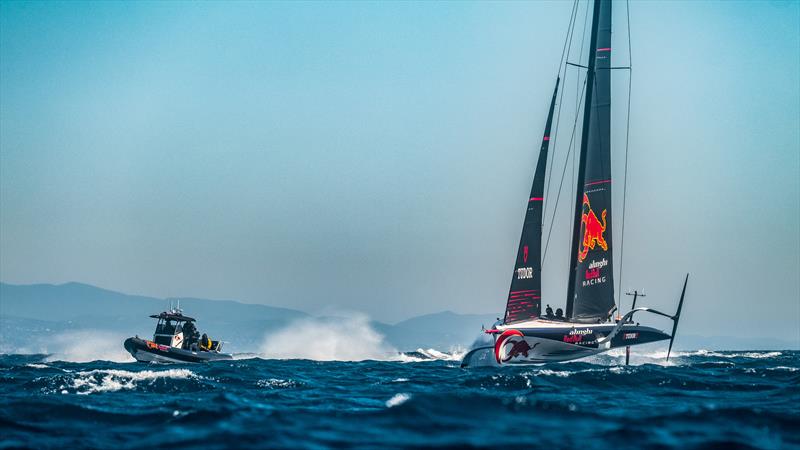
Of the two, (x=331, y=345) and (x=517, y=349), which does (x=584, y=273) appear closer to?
(x=517, y=349)

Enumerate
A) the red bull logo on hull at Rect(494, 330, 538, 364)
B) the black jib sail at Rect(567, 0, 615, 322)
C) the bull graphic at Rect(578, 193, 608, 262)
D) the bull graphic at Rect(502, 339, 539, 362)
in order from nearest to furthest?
the red bull logo on hull at Rect(494, 330, 538, 364) < the bull graphic at Rect(502, 339, 539, 362) < the black jib sail at Rect(567, 0, 615, 322) < the bull graphic at Rect(578, 193, 608, 262)

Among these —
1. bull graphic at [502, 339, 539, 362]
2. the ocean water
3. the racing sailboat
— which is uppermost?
the racing sailboat

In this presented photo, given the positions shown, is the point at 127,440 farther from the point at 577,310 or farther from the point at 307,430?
the point at 577,310

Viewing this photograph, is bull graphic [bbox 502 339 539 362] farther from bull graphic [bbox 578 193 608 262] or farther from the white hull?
bull graphic [bbox 578 193 608 262]

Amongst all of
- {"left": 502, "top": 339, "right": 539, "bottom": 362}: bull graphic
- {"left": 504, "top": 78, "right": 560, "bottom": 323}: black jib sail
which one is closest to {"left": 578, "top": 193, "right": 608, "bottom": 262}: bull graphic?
{"left": 504, "top": 78, "right": 560, "bottom": 323}: black jib sail

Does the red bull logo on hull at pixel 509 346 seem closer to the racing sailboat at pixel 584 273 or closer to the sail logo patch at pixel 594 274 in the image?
the racing sailboat at pixel 584 273

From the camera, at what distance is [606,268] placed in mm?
44812

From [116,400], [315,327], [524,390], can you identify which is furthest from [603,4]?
[315,327]

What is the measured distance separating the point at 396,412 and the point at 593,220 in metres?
28.3

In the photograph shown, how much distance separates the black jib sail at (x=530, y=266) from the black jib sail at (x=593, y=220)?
10.5 ft

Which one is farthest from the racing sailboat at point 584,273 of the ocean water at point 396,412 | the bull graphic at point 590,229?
the ocean water at point 396,412

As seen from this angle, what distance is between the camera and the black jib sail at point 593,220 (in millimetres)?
44000

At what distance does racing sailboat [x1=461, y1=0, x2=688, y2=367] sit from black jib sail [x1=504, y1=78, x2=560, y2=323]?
0.18 ft

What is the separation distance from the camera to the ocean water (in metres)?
15.4
